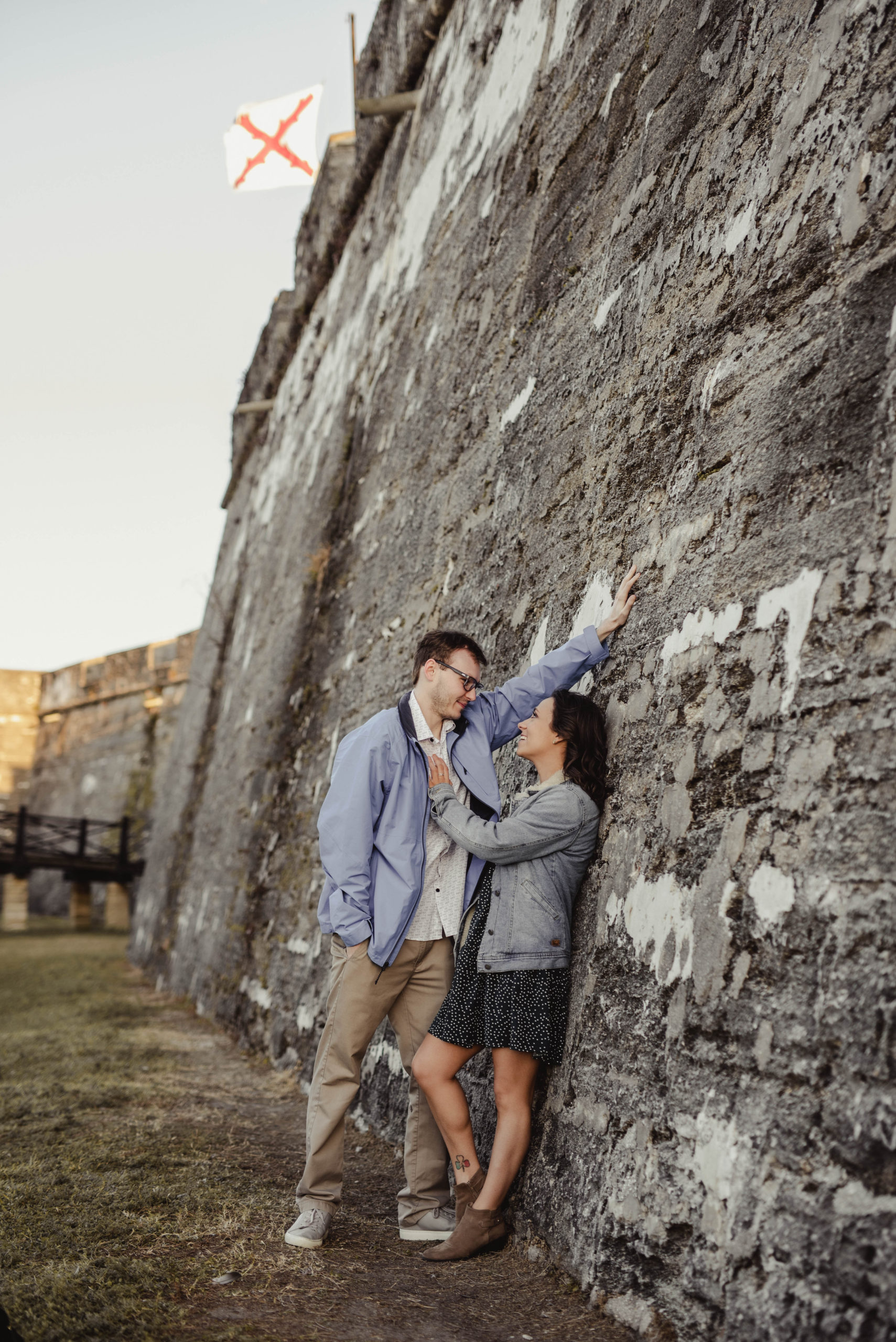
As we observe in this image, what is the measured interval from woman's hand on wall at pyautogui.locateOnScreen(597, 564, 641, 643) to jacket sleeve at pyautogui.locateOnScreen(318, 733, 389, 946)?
2.15 ft

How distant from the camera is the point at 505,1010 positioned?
242cm

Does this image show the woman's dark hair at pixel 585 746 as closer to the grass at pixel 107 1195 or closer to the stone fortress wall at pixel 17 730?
the grass at pixel 107 1195

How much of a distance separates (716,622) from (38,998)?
6.68 metres

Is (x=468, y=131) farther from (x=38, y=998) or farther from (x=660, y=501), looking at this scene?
(x=38, y=998)

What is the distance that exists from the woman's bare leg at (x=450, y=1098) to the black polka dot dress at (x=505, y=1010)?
0.13 feet

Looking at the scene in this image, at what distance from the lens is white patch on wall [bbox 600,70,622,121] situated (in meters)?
3.51

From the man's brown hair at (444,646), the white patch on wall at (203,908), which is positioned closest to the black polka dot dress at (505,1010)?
the man's brown hair at (444,646)

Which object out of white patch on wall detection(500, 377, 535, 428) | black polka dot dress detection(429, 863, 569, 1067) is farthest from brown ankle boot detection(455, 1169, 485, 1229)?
white patch on wall detection(500, 377, 535, 428)

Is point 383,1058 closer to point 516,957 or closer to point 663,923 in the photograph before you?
point 516,957

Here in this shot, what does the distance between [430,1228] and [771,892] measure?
1.39m

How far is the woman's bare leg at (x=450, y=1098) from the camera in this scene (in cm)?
252

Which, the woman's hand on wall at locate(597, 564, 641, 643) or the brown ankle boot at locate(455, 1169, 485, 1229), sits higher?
the woman's hand on wall at locate(597, 564, 641, 643)

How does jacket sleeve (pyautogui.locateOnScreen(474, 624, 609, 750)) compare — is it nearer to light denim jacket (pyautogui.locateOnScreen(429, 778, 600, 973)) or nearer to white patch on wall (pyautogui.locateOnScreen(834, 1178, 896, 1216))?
light denim jacket (pyautogui.locateOnScreen(429, 778, 600, 973))

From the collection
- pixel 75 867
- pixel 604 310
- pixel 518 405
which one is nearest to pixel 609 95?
pixel 604 310
